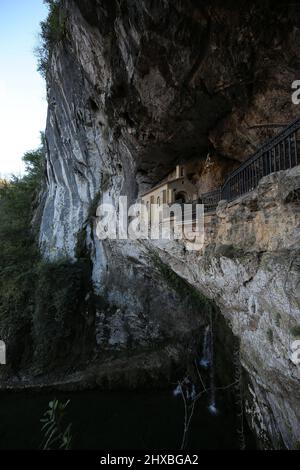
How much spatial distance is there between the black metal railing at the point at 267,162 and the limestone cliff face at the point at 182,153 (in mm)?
421

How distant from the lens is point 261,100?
5.00 m

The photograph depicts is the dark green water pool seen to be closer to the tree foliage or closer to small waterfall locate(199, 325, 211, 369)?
small waterfall locate(199, 325, 211, 369)

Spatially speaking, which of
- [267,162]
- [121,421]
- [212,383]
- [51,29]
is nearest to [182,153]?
[267,162]

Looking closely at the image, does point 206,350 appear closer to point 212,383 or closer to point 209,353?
point 209,353

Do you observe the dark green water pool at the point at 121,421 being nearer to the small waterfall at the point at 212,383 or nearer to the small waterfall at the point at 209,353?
the small waterfall at the point at 212,383

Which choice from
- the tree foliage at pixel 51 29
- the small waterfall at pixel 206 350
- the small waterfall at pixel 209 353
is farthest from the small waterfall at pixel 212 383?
the tree foliage at pixel 51 29

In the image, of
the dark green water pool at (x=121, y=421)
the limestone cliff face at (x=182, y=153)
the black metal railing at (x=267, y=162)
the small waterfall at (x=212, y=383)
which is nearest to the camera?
the black metal railing at (x=267, y=162)

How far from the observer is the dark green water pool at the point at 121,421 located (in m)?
5.98

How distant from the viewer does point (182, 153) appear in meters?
7.54

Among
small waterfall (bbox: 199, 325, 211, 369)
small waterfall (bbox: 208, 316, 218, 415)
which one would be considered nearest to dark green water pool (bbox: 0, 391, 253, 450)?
small waterfall (bbox: 208, 316, 218, 415)

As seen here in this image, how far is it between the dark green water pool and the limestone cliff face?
54.2 inches

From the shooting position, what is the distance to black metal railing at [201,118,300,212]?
8.10ft

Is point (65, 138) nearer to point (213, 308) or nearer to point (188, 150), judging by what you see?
point (188, 150)
